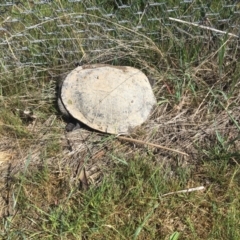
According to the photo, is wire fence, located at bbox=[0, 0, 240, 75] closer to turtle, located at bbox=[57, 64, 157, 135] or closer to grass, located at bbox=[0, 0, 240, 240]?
grass, located at bbox=[0, 0, 240, 240]

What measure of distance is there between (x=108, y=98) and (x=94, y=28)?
0.37m

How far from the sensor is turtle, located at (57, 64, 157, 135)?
2084 mm

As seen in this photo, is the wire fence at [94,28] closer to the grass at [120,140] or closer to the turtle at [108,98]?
the grass at [120,140]

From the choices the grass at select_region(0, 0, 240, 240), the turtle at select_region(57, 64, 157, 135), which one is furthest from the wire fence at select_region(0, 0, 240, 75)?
the turtle at select_region(57, 64, 157, 135)

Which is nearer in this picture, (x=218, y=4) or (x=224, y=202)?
(x=224, y=202)

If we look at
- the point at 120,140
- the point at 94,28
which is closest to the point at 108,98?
the point at 120,140

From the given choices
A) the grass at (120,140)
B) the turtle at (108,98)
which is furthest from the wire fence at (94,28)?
the turtle at (108,98)

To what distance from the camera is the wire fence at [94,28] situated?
85.4 inches

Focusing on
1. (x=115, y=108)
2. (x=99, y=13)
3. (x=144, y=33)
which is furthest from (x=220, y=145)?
(x=99, y=13)

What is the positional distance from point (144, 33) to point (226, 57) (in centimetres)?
38

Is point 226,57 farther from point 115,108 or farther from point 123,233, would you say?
point 123,233

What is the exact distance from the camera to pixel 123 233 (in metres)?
1.79

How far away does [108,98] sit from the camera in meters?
2.10

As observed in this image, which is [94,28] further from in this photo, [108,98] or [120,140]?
[120,140]
